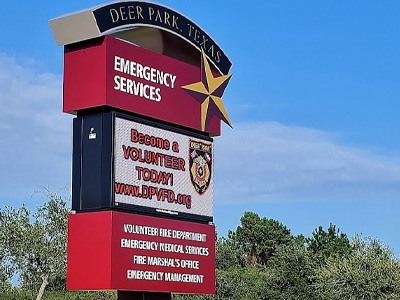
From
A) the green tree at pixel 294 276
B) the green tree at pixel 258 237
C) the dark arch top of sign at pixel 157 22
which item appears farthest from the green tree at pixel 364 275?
the green tree at pixel 258 237

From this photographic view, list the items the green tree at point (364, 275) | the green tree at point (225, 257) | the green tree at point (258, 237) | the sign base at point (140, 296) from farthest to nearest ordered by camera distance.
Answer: the green tree at point (258, 237), the green tree at point (225, 257), the green tree at point (364, 275), the sign base at point (140, 296)

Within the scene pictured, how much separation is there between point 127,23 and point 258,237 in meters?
67.8

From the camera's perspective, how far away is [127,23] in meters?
18.2

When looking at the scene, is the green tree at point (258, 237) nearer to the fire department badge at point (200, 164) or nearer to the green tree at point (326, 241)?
the green tree at point (326, 241)

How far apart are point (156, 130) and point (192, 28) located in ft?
10.1

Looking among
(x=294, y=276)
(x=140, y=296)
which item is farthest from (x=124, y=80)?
(x=294, y=276)

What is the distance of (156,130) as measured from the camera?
18500mm

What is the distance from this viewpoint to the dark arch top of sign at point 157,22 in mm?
17594

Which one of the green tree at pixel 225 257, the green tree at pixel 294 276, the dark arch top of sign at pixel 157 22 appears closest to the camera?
the dark arch top of sign at pixel 157 22

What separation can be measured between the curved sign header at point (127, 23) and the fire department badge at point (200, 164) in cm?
233

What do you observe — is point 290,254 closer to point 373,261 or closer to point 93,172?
point 373,261

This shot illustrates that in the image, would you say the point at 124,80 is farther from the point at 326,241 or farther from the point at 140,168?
the point at 326,241

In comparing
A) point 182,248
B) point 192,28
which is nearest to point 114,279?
point 182,248

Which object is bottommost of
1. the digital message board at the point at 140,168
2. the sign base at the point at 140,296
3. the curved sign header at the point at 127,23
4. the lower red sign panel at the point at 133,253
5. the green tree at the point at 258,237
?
the sign base at the point at 140,296
